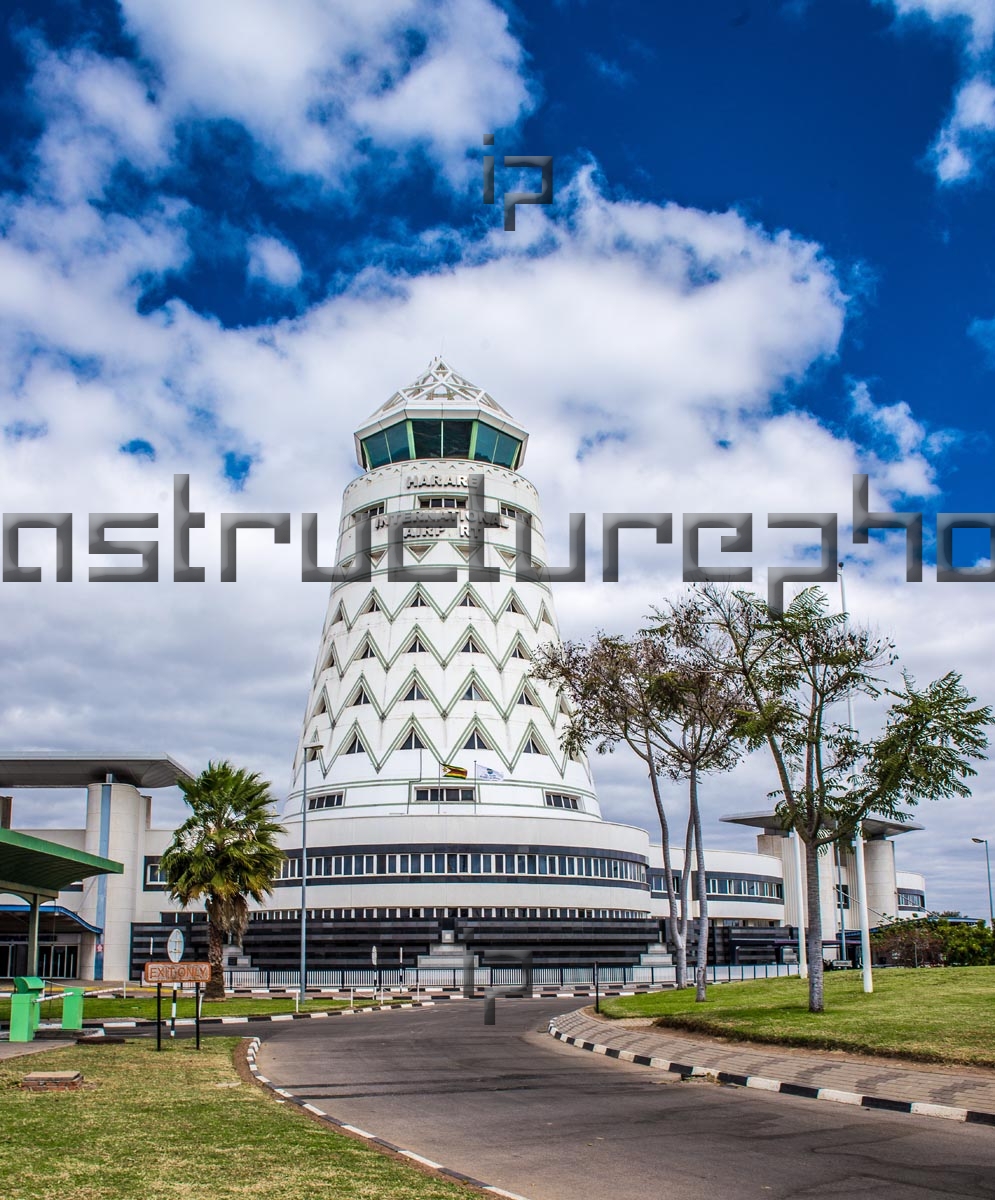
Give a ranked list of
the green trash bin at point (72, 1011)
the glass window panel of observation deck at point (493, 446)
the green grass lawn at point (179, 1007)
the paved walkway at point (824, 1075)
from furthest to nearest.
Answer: the glass window panel of observation deck at point (493, 446), the green grass lawn at point (179, 1007), the green trash bin at point (72, 1011), the paved walkway at point (824, 1075)

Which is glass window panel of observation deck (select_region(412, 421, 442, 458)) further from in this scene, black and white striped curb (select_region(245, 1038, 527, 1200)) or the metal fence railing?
black and white striped curb (select_region(245, 1038, 527, 1200))

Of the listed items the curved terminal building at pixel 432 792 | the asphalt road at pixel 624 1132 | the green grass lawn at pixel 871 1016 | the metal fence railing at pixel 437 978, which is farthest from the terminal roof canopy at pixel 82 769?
the asphalt road at pixel 624 1132

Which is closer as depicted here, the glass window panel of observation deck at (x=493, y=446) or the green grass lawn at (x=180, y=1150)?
the green grass lawn at (x=180, y=1150)

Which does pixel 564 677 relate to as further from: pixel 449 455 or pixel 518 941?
pixel 449 455

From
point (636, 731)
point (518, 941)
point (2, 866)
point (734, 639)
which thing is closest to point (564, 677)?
point (636, 731)

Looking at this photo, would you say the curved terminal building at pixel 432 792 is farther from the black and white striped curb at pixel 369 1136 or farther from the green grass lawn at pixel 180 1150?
the green grass lawn at pixel 180 1150

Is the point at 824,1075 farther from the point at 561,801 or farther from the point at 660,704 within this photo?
the point at 561,801

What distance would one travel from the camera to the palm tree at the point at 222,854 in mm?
41906

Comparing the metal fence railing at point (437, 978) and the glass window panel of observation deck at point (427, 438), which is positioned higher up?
the glass window panel of observation deck at point (427, 438)

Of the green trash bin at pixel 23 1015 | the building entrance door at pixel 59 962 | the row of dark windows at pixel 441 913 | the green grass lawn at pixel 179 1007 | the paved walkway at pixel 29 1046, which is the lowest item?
the building entrance door at pixel 59 962

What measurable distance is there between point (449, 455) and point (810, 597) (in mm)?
55673

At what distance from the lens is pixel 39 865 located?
29.0 m

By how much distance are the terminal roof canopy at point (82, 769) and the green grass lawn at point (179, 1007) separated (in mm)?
22918

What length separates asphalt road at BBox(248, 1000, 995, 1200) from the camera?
32.4ft
